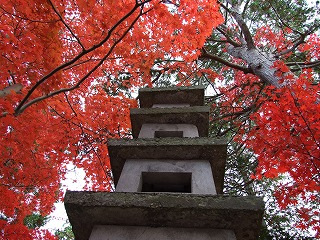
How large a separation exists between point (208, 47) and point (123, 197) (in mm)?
10682

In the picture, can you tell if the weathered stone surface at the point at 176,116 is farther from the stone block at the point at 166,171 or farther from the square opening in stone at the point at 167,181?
the square opening in stone at the point at 167,181

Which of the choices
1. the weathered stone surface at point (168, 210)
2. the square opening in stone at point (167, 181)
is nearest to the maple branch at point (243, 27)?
the square opening in stone at point (167, 181)

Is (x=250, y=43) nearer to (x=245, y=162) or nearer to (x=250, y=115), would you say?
(x=250, y=115)

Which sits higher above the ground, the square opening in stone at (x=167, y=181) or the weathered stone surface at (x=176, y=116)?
the weathered stone surface at (x=176, y=116)

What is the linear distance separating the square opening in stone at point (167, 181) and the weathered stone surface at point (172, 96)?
301cm

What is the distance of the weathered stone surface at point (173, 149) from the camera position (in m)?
4.33

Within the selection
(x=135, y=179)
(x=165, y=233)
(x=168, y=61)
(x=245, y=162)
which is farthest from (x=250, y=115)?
(x=165, y=233)

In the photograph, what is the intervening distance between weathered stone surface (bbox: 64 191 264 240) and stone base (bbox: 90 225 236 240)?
0.05 metres

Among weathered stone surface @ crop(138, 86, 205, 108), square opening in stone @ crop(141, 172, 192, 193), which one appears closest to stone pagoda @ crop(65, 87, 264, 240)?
square opening in stone @ crop(141, 172, 192, 193)

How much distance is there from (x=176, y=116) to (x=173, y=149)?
4.87 feet

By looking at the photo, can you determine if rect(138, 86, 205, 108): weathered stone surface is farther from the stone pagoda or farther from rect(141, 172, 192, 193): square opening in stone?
rect(141, 172, 192, 193): square opening in stone

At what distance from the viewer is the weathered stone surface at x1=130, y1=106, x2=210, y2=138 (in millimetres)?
5723

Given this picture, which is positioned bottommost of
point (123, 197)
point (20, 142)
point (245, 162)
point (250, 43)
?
point (123, 197)

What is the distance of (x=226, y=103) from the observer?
11.9 meters
